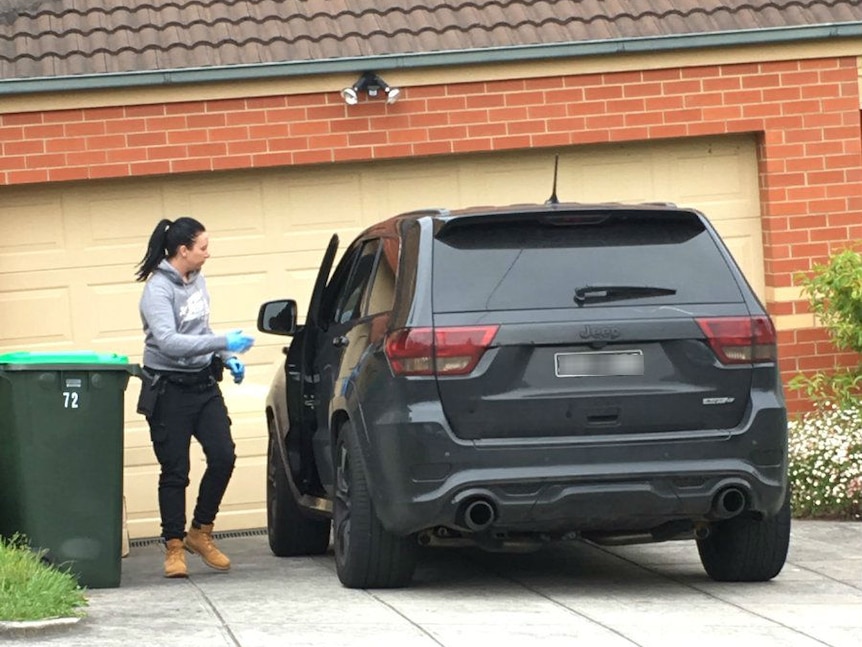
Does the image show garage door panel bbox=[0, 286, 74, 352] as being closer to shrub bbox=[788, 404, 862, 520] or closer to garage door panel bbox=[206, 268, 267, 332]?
garage door panel bbox=[206, 268, 267, 332]

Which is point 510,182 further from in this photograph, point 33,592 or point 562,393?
point 33,592

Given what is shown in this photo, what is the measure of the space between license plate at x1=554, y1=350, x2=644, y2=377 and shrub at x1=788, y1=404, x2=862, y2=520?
3.33 m

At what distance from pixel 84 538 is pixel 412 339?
1.93 meters

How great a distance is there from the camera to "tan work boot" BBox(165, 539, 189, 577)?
30.1 ft

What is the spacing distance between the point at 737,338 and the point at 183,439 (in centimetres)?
283

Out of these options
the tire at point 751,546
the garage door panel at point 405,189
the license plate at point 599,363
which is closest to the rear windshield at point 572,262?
the license plate at point 599,363

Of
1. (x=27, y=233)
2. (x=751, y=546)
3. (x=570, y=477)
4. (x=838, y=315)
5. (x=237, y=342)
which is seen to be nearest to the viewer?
(x=570, y=477)

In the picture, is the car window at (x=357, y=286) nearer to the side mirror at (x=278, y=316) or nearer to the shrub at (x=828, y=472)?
the side mirror at (x=278, y=316)

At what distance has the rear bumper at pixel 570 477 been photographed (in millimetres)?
7641

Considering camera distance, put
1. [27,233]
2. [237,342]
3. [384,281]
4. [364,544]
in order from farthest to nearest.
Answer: [27,233] → [237,342] → [384,281] → [364,544]

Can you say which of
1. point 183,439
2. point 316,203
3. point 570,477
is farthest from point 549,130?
point 570,477

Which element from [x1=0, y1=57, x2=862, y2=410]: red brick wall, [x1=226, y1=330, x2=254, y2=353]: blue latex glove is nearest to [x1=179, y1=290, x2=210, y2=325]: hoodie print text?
[x1=226, y1=330, x2=254, y2=353]: blue latex glove

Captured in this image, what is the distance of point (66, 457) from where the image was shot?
28.0ft

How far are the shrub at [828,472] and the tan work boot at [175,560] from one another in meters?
3.68
